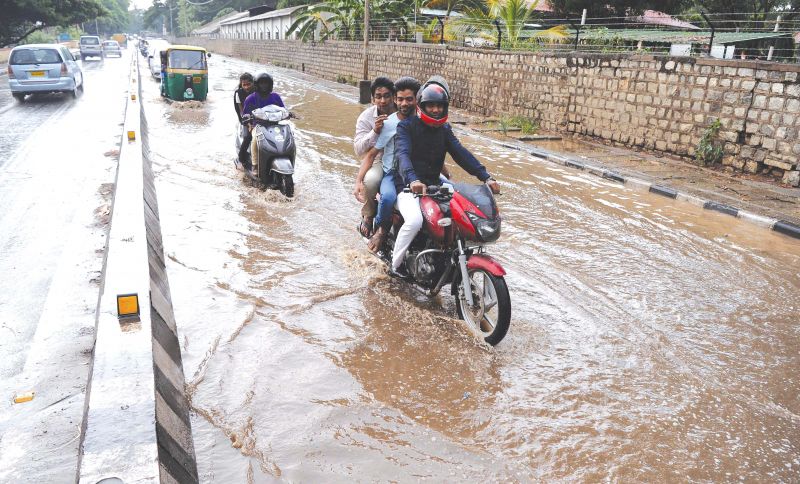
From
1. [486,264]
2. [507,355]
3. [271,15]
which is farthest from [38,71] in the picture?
[271,15]

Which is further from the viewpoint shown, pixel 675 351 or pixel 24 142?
pixel 24 142

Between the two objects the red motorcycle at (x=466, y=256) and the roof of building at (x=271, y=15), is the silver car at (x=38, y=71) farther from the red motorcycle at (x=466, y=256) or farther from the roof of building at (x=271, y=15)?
the roof of building at (x=271, y=15)

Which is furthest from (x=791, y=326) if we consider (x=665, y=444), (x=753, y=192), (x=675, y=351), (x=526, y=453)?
(x=753, y=192)

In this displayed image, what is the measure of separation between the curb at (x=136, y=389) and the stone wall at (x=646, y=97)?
32.5ft

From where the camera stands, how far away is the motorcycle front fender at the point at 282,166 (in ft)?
27.5

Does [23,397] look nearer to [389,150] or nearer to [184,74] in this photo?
[389,150]

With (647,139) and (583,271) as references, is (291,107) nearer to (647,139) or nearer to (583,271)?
(647,139)

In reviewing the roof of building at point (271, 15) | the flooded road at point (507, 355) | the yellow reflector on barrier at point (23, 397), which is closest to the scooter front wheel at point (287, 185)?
the flooded road at point (507, 355)

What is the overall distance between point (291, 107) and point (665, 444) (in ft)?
59.8

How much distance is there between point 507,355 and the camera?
444 centimetres

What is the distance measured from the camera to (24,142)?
12000mm

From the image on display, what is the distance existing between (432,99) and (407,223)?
3.32 ft

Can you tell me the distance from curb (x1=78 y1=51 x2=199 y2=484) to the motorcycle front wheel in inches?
85.7

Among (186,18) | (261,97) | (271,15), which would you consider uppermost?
(186,18)
